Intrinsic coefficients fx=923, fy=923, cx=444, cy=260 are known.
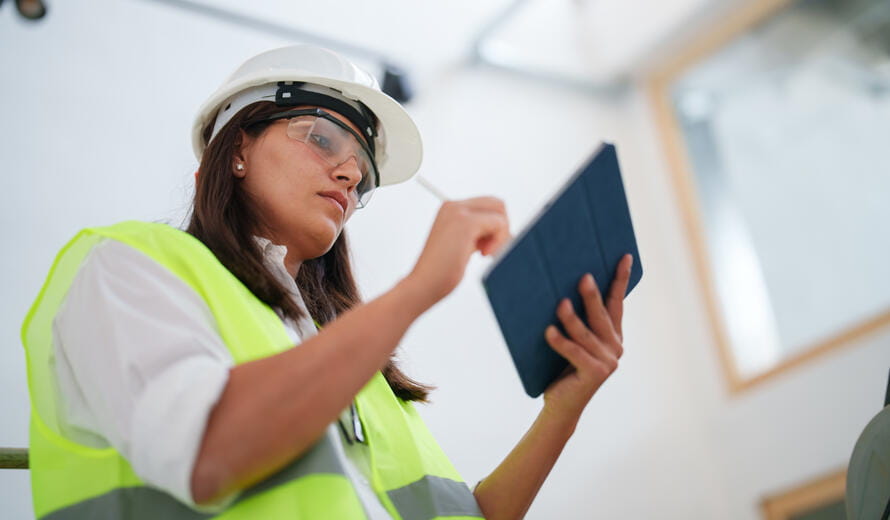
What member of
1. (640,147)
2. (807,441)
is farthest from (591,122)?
(807,441)

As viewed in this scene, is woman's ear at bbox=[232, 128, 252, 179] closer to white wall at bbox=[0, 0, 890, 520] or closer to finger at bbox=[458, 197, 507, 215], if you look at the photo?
finger at bbox=[458, 197, 507, 215]

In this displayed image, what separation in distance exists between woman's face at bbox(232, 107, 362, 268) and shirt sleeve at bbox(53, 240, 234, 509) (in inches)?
15.4

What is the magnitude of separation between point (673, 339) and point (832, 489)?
0.94m

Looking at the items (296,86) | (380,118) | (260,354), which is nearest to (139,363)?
(260,354)

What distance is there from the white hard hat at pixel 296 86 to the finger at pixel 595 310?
1.93ft

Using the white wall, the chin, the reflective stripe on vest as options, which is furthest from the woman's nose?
the white wall

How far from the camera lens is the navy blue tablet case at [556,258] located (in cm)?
116

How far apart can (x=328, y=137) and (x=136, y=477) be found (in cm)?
69

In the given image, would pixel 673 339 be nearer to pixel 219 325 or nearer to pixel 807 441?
pixel 807 441

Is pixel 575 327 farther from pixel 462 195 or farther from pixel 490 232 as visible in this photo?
pixel 462 195

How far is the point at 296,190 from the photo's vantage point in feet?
4.85

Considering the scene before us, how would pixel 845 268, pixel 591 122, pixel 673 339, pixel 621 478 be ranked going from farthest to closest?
pixel 591 122
pixel 673 339
pixel 845 268
pixel 621 478

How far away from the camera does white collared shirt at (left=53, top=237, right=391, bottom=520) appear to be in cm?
93

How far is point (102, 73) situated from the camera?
292cm
